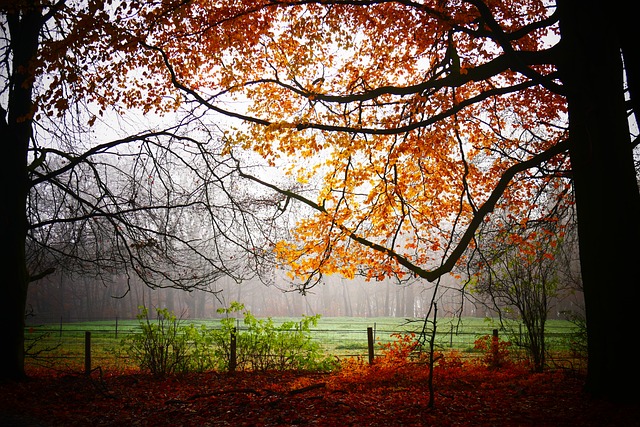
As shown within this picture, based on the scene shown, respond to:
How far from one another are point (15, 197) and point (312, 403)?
23.0 ft

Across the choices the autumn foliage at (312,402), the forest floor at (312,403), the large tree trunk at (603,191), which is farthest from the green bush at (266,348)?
the large tree trunk at (603,191)

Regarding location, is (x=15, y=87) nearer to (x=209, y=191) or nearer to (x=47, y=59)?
(x=47, y=59)

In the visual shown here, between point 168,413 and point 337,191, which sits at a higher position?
point 337,191

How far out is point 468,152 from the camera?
10.7 metres

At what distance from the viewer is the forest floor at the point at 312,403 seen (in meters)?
5.48

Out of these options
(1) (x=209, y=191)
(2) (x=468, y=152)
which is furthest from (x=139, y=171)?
(2) (x=468, y=152)

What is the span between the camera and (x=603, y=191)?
5879 mm

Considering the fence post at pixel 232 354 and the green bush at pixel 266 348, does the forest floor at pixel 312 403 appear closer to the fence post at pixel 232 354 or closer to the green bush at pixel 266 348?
the fence post at pixel 232 354

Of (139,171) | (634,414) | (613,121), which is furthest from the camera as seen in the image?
(139,171)

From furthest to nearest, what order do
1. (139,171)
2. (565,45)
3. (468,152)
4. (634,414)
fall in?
Result: (468,152), (139,171), (565,45), (634,414)

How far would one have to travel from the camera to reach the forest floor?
216 inches

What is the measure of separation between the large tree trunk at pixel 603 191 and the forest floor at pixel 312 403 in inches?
26.3

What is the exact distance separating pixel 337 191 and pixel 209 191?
2.78 meters

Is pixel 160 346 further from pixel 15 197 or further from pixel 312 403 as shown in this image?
pixel 312 403
